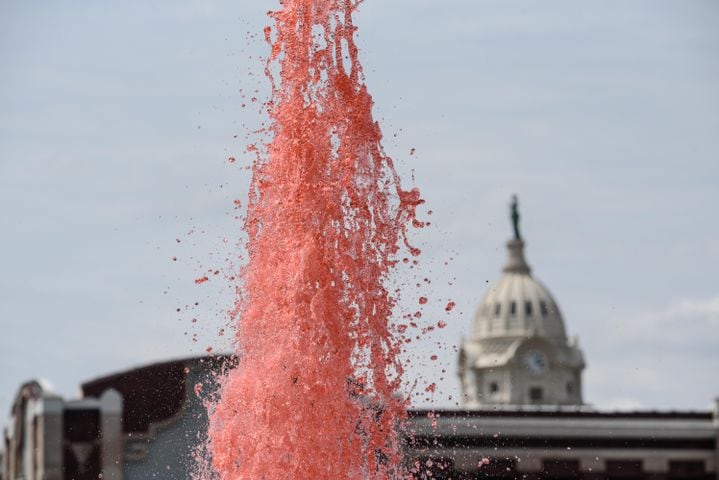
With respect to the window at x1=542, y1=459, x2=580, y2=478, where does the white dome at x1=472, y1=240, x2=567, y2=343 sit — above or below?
above

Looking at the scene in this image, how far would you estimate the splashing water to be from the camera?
23.3 metres

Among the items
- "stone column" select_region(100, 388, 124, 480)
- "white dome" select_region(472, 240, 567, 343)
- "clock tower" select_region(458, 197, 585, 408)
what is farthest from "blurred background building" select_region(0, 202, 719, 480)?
"white dome" select_region(472, 240, 567, 343)

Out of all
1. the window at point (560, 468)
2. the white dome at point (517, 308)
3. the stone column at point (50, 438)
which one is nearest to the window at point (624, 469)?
the window at point (560, 468)

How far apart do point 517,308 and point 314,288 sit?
→ 489 feet

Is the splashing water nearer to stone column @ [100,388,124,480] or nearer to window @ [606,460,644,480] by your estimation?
stone column @ [100,388,124,480]

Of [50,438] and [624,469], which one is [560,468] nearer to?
[624,469]

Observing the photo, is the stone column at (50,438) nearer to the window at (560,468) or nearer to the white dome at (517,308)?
the window at (560,468)

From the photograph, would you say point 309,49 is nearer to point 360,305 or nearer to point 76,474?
point 360,305

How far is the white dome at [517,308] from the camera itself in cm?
17012

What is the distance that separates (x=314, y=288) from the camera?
23.4 m

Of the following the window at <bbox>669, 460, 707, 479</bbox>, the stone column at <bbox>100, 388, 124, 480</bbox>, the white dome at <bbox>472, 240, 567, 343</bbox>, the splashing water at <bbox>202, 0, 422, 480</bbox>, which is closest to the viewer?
the splashing water at <bbox>202, 0, 422, 480</bbox>

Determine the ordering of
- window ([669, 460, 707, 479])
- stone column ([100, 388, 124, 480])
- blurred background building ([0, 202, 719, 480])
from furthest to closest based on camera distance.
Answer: window ([669, 460, 707, 479]) < stone column ([100, 388, 124, 480]) < blurred background building ([0, 202, 719, 480])

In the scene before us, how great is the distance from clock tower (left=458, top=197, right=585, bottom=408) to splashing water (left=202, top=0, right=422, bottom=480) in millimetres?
134495

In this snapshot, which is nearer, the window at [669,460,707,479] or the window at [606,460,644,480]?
the window at [606,460,644,480]
